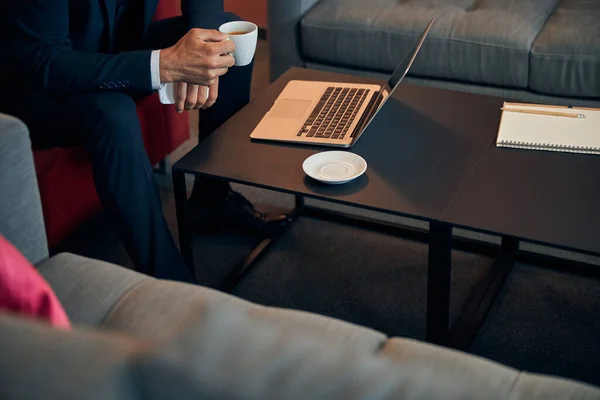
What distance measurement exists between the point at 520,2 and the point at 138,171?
1344mm

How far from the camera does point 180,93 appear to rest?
6.25ft

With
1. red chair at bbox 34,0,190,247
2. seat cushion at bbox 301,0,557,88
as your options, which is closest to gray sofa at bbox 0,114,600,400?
red chair at bbox 34,0,190,247

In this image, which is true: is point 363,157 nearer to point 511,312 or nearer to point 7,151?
point 511,312

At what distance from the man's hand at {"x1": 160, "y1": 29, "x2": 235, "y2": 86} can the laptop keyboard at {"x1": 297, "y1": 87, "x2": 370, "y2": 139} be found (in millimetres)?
219

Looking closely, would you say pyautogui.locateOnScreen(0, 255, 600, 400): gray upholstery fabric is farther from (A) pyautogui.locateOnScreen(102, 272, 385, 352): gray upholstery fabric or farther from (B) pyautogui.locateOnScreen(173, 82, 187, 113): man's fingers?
(B) pyautogui.locateOnScreen(173, 82, 187, 113): man's fingers

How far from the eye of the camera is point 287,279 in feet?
6.86

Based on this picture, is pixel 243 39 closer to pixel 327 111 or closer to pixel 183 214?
pixel 327 111

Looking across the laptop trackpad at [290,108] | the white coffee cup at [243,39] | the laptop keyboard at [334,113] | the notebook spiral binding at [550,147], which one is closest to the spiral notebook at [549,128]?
the notebook spiral binding at [550,147]

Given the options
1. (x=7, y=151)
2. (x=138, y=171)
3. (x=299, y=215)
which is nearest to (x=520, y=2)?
(x=299, y=215)

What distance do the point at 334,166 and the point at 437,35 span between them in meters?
0.96

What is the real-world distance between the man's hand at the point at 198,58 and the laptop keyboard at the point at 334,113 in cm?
22

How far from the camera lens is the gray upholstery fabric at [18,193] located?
56.8 inches

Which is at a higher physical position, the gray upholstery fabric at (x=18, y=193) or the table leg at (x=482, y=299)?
the gray upholstery fabric at (x=18, y=193)

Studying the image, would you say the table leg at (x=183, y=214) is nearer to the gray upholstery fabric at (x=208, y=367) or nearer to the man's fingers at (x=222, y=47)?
the man's fingers at (x=222, y=47)
